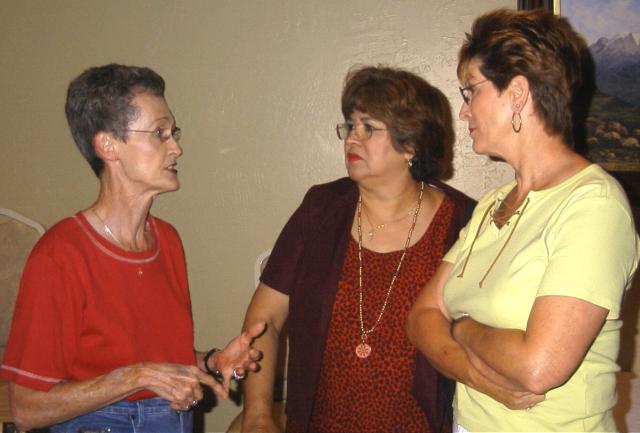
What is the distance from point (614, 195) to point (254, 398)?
130 centimetres

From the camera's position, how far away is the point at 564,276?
4.11ft

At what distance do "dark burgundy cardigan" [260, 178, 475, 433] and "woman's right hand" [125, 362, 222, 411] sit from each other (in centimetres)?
56

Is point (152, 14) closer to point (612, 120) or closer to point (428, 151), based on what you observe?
point (428, 151)

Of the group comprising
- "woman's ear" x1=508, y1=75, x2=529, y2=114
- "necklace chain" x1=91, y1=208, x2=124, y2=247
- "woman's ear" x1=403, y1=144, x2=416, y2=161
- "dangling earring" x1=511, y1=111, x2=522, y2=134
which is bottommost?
"necklace chain" x1=91, y1=208, x2=124, y2=247

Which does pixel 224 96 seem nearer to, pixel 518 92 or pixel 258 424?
pixel 258 424

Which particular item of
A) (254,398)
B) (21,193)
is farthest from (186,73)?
(254,398)

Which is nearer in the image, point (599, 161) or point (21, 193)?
point (599, 161)

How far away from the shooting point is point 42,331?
5.05 ft

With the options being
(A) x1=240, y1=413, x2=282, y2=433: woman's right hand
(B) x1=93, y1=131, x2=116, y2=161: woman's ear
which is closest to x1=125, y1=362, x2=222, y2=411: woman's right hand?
(A) x1=240, y1=413, x2=282, y2=433: woman's right hand

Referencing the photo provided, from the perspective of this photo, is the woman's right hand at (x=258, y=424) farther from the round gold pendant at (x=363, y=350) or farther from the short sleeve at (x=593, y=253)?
the short sleeve at (x=593, y=253)

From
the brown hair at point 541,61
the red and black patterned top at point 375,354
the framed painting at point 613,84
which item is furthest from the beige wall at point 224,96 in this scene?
the brown hair at point 541,61

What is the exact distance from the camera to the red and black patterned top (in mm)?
2031

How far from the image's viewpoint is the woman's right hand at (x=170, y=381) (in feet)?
5.09

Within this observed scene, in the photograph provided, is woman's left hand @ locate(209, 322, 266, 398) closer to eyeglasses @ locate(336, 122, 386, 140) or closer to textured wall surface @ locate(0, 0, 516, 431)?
eyeglasses @ locate(336, 122, 386, 140)
